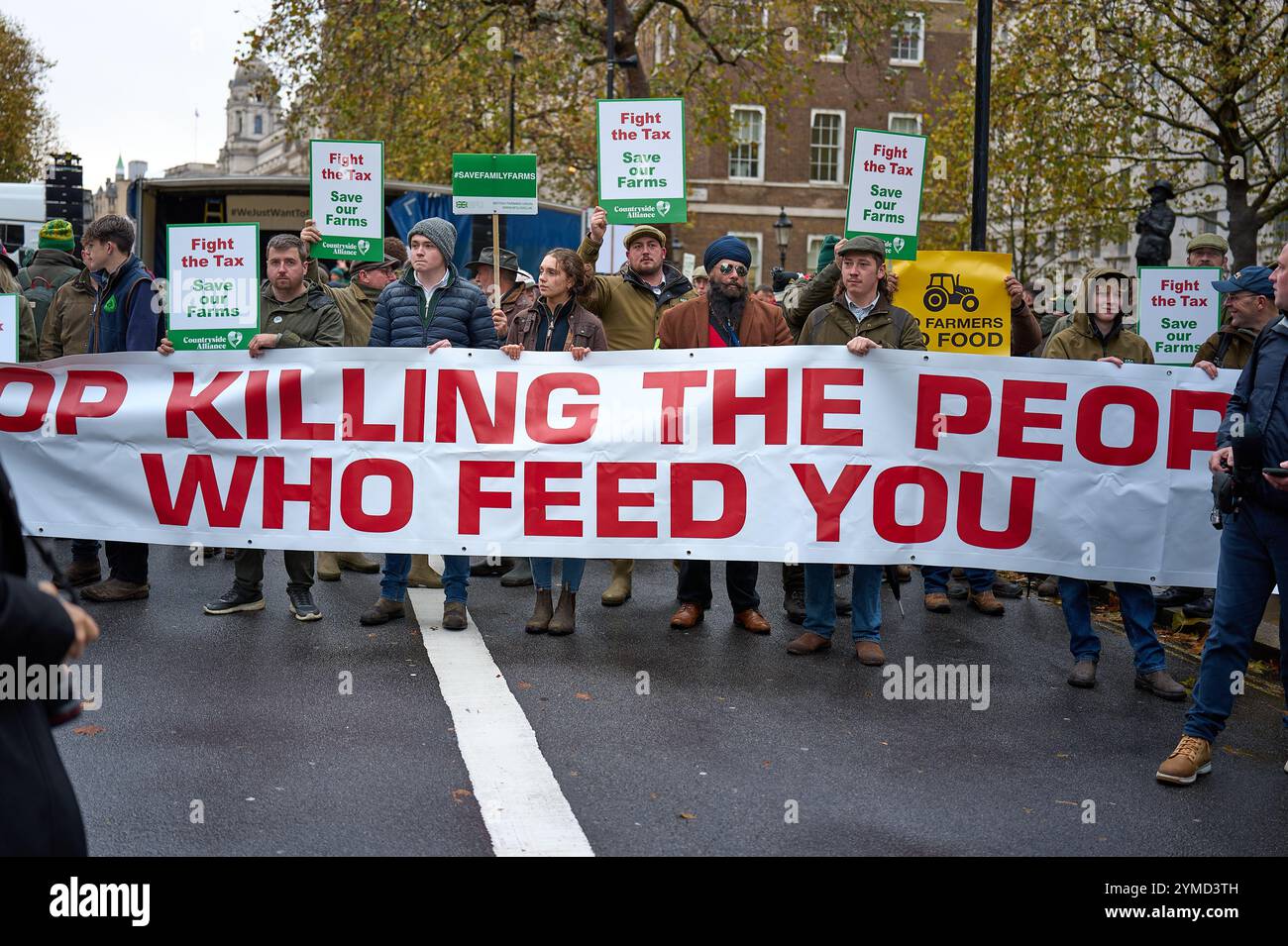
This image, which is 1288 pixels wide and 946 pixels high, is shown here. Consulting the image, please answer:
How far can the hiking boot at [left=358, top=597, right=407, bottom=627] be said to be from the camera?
809 centimetres

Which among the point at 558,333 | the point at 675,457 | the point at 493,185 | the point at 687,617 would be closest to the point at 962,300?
the point at 675,457

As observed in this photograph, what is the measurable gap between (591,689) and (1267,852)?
3.04 metres

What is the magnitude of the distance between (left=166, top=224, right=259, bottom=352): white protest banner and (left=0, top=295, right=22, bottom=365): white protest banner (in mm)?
1008

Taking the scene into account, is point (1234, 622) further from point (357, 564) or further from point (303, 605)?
point (357, 564)

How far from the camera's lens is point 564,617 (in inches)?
318

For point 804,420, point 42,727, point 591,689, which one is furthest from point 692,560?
point 42,727

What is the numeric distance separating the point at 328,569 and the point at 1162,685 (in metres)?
5.48

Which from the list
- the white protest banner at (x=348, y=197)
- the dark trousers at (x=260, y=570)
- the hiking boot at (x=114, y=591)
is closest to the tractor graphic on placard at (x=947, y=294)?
the white protest banner at (x=348, y=197)

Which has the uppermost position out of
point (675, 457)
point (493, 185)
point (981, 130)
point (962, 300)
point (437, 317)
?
point (981, 130)

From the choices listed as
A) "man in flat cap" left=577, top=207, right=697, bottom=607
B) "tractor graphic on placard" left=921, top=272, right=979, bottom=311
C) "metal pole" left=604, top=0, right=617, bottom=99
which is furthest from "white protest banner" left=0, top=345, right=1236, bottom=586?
"metal pole" left=604, top=0, right=617, bottom=99

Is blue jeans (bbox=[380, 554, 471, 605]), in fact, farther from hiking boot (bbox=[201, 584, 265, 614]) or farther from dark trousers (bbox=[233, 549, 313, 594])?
hiking boot (bbox=[201, 584, 265, 614])

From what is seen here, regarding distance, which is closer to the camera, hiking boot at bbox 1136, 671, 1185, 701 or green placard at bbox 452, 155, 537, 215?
hiking boot at bbox 1136, 671, 1185, 701

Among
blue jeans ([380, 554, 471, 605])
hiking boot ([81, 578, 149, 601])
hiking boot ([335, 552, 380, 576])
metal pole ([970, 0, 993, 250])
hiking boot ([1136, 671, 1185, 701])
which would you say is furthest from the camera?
metal pole ([970, 0, 993, 250])
